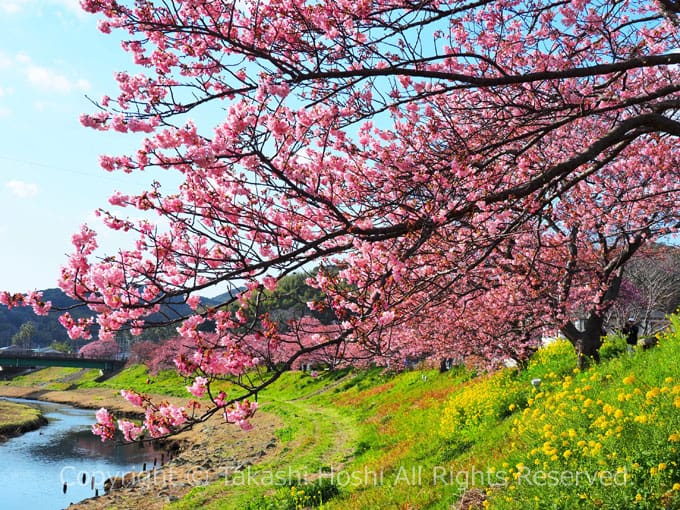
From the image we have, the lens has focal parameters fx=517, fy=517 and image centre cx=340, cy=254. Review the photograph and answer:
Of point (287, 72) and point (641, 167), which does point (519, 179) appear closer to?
point (641, 167)

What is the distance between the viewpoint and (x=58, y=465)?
26.9 metres

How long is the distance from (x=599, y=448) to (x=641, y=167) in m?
8.45

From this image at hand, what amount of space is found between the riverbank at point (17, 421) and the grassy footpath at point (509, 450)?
23.9m

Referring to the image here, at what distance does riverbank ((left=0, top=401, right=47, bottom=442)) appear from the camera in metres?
36.2

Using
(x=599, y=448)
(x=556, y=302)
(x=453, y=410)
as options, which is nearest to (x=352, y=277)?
(x=599, y=448)

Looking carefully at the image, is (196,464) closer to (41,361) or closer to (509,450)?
(509,450)

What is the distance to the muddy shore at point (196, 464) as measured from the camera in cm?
1761

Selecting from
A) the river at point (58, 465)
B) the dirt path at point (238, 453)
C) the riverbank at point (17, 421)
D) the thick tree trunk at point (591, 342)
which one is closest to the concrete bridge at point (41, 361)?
the riverbank at point (17, 421)

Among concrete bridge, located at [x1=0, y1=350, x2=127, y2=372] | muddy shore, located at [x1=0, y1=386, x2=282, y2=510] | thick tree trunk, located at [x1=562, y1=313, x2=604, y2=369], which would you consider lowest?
muddy shore, located at [x1=0, y1=386, x2=282, y2=510]

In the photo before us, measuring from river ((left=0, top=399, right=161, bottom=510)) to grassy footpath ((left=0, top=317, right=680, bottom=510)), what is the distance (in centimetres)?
825

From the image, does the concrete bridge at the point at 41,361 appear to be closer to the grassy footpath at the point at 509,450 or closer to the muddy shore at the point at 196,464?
the muddy shore at the point at 196,464

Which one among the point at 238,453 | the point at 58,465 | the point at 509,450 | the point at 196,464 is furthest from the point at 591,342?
the point at 58,465

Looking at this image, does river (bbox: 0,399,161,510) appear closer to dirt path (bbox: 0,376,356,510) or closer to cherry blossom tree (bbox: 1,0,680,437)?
dirt path (bbox: 0,376,356,510)

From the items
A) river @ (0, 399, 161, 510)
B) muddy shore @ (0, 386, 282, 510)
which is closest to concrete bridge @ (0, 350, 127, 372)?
river @ (0, 399, 161, 510)
